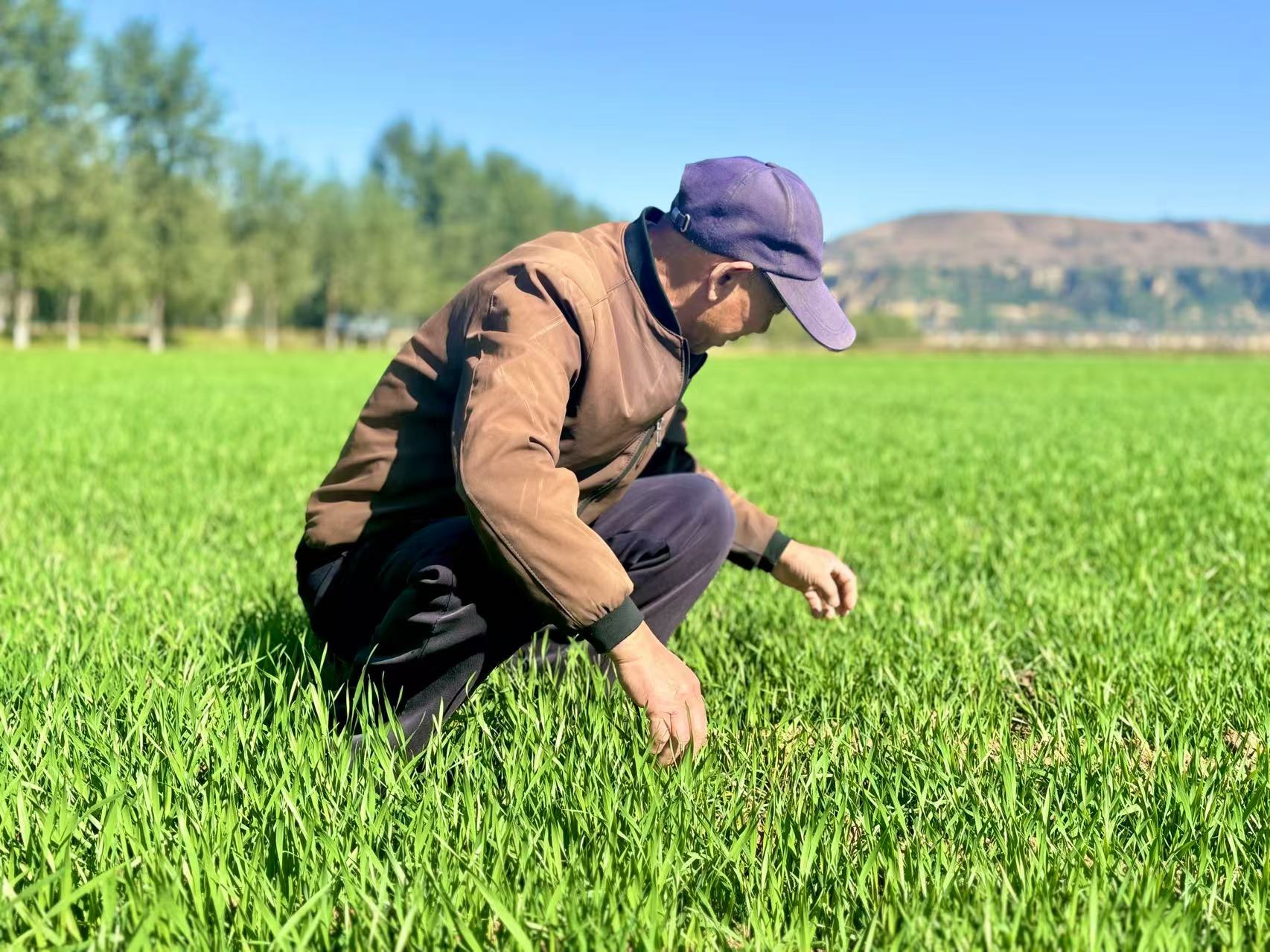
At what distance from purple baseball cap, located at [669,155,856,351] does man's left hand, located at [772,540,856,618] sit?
806mm

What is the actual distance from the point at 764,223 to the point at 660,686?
1.08 m

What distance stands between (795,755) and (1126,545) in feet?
11.7

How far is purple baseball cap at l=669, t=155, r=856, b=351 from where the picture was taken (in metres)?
2.36

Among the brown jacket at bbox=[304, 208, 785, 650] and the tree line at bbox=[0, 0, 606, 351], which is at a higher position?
the tree line at bbox=[0, 0, 606, 351]

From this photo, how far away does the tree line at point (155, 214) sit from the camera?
40156 mm

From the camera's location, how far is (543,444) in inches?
83.7

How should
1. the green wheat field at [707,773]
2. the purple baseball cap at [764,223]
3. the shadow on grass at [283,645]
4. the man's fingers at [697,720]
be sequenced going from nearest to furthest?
1. the green wheat field at [707,773]
2. the man's fingers at [697,720]
3. the purple baseball cap at [764,223]
4. the shadow on grass at [283,645]

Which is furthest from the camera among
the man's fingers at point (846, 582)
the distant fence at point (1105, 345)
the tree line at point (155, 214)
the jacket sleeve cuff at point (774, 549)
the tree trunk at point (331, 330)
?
the distant fence at point (1105, 345)

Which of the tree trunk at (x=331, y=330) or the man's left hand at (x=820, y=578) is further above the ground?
the tree trunk at (x=331, y=330)

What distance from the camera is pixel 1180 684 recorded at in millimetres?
2973

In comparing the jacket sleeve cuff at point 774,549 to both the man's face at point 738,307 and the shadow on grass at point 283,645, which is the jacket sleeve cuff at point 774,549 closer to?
the man's face at point 738,307

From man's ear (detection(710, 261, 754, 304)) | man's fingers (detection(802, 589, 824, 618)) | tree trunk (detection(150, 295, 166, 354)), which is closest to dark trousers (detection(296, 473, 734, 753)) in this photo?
man's fingers (detection(802, 589, 824, 618))

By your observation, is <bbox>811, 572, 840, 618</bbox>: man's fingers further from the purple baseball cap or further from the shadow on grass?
the shadow on grass

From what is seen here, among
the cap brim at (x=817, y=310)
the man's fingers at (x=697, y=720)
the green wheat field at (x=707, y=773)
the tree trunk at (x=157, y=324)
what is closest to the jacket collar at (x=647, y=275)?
the cap brim at (x=817, y=310)
